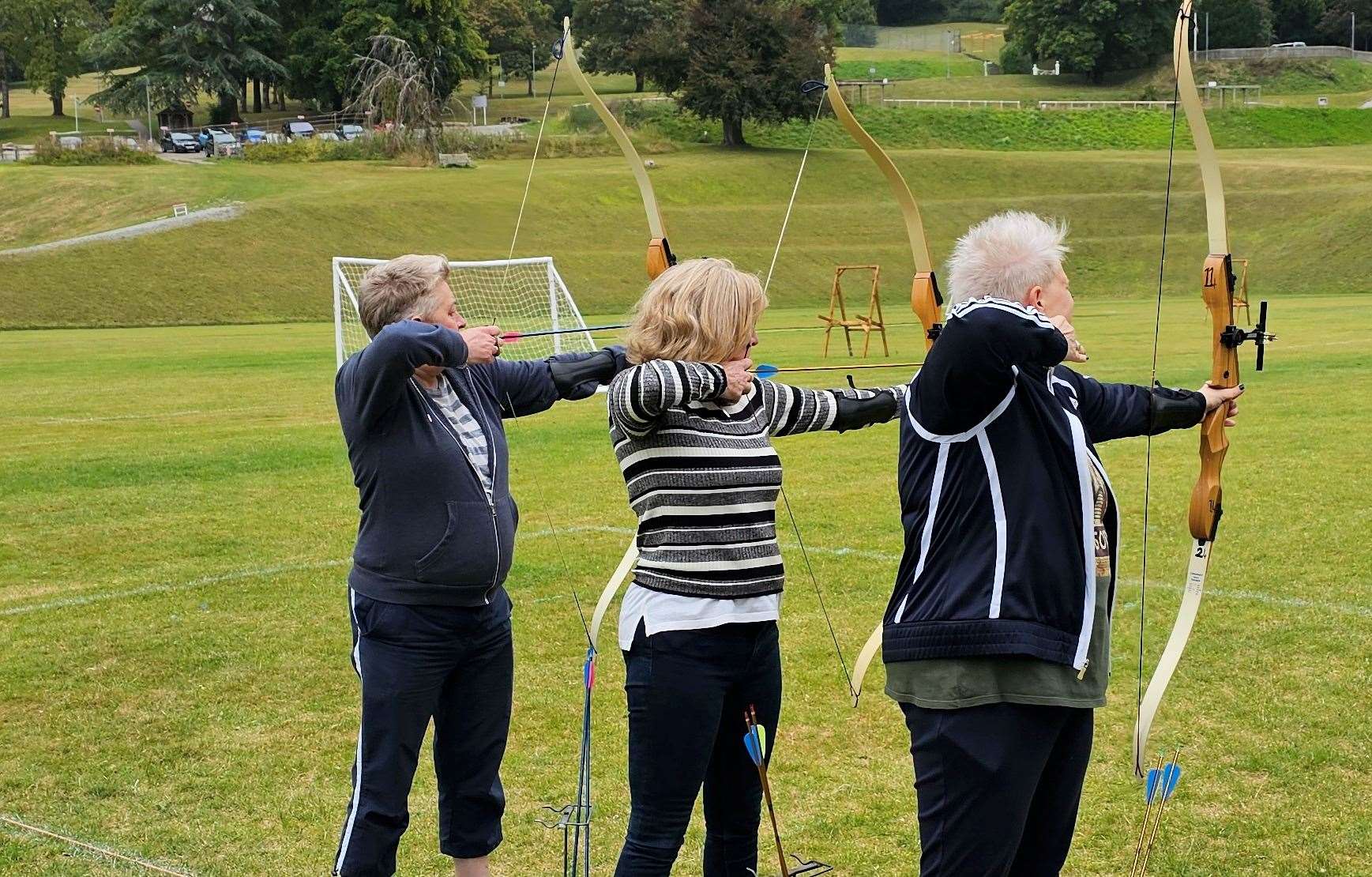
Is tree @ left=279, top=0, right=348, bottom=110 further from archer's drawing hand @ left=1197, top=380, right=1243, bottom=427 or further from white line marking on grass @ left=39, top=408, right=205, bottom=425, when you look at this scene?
archer's drawing hand @ left=1197, top=380, right=1243, bottom=427

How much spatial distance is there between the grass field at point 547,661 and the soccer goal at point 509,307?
4.40 m

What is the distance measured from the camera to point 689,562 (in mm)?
2635

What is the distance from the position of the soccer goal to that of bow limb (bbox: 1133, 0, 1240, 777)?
10.2 metres

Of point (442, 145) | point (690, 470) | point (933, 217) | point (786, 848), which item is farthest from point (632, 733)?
point (442, 145)

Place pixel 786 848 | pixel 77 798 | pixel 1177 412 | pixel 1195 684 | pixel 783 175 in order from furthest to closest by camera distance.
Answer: pixel 783 175
pixel 1195 684
pixel 77 798
pixel 786 848
pixel 1177 412

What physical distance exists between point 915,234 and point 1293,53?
2221 inches

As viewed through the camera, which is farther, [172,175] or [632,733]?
[172,175]

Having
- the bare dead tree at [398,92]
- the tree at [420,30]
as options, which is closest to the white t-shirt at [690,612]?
the bare dead tree at [398,92]

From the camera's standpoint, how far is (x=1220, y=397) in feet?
10.2

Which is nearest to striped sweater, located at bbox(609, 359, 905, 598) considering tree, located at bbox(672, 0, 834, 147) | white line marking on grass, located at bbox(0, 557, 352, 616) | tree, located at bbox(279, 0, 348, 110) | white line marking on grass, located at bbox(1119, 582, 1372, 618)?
white line marking on grass, located at bbox(1119, 582, 1372, 618)

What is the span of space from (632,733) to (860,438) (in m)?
8.77

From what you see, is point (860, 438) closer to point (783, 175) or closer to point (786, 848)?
point (786, 848)

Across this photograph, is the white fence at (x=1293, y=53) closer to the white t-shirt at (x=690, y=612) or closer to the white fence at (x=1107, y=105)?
the white fence at (x=1107, y=105)

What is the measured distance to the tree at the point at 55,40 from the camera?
68.0m
